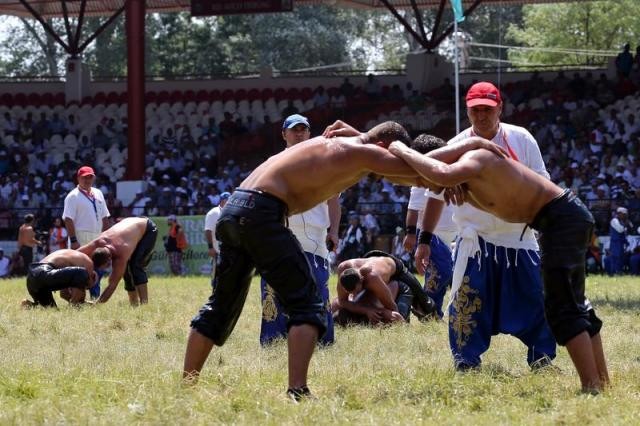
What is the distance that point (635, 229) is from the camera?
21.6 meters

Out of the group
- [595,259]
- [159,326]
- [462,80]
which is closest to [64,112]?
[462,80]

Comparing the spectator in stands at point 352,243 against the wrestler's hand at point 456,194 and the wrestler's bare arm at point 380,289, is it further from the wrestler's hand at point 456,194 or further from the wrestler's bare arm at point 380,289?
the wrestler's hand at point 456,194

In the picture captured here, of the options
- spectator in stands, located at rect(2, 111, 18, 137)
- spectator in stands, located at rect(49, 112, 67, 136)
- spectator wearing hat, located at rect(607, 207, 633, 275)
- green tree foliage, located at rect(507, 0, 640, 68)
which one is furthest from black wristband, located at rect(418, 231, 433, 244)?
green tree foliage, located at rect(507, 0, 640, 68)

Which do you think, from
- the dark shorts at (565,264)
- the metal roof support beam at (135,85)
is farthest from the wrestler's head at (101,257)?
the metal roof support beam at (135,85)

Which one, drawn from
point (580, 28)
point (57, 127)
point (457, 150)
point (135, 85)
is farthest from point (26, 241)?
point (580, 28)

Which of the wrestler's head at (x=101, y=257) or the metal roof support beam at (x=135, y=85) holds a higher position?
the metal roof support beam at (x=135, y=85)

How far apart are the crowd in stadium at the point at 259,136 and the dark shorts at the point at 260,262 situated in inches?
646

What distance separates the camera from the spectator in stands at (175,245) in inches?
927

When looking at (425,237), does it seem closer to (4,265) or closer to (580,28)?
(4,265)

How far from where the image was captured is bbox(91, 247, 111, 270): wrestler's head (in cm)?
1325

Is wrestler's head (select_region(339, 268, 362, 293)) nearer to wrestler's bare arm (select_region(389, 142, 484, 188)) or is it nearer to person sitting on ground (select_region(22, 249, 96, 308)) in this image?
person sitting on ground (select_region(22, 249, 96, 308))

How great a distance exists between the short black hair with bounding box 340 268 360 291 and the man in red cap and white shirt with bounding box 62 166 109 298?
17.3ft

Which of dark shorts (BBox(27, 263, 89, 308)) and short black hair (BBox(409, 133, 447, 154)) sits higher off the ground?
short black hair (BBox(409, 133, 447, 154))

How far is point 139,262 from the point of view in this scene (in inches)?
565
